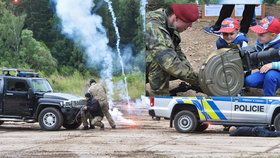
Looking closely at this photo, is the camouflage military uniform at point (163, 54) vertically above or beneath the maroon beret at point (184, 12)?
beneath

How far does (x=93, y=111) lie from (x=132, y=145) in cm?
609

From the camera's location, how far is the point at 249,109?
16.5 m

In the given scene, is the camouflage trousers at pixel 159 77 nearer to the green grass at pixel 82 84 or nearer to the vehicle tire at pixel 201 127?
the vehicle tire at pixel 201 127

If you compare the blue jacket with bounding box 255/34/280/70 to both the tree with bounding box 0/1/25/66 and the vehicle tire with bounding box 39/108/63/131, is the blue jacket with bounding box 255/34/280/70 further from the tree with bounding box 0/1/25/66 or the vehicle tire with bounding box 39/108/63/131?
the tree with bounding box 0/1/25/66

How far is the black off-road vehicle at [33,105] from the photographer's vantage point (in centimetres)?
1988

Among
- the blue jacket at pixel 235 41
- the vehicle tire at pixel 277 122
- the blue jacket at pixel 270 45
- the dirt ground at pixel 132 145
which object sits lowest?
the dirt ground at pixel 132 145

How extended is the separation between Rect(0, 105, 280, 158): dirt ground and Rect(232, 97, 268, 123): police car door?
0.87 m

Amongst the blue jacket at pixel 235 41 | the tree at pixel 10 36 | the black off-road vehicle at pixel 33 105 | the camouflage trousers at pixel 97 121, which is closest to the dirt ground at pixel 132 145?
the black off-road vehicle at pixel 33 105

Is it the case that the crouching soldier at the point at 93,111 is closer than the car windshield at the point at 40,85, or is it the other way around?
the crouching soldier at the point at 93,111

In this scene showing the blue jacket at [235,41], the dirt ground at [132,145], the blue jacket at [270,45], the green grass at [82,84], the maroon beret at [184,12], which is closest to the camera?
the maroon beret at [184,12]

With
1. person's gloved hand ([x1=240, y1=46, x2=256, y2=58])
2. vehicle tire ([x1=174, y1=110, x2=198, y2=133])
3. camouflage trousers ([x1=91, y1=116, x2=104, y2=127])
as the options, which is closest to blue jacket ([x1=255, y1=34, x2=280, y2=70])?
person's gloved hand ([x1=240, y1=46, x2=256, y2=58])

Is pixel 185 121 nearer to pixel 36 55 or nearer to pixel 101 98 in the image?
pixel 101 98

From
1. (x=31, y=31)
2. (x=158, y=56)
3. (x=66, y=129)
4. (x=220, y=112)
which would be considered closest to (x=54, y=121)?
(x=66, y=129)

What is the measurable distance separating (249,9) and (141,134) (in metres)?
4.19
